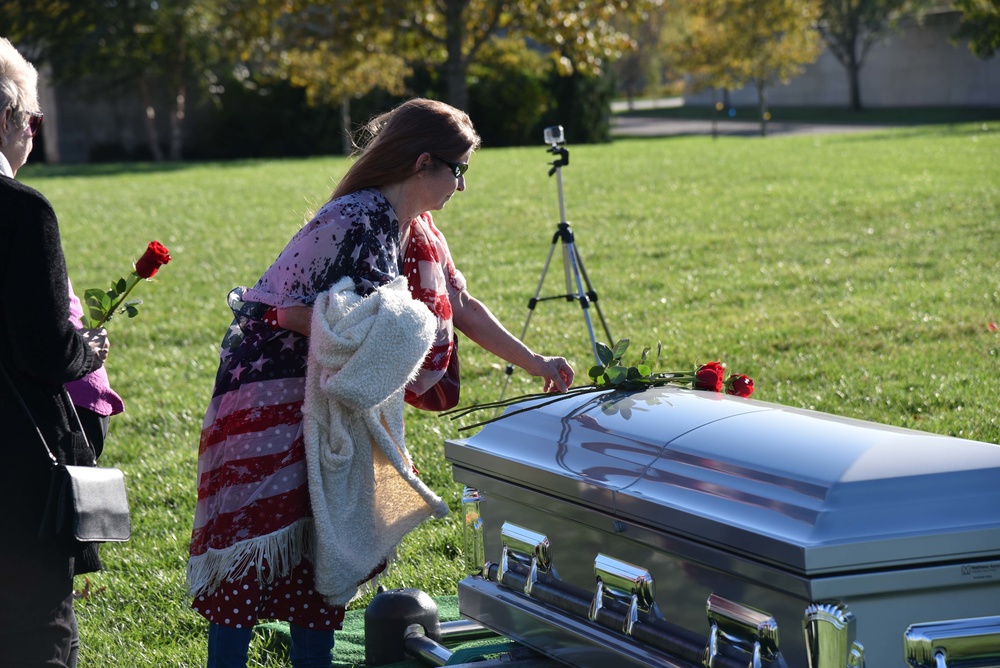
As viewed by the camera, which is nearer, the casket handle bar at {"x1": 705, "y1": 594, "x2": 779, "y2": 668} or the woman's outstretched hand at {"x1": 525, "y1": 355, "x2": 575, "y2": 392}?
the casket handle bar at {"x1": 705, "y1": 594, "x2": 779, "y2": 668}

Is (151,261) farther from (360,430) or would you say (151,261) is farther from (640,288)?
(640,288)

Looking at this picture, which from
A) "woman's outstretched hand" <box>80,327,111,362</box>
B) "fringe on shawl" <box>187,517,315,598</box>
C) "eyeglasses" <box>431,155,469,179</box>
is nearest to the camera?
"woman's outstretched hand" <box>80,327,111,362</box>

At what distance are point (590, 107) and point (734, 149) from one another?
889 centimetres

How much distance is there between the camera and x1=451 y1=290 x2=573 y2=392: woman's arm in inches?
130

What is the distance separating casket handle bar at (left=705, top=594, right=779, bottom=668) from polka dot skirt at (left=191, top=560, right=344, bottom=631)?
40.2 inches

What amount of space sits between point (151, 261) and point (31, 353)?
0.71 m

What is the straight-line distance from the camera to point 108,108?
3528 centimetres

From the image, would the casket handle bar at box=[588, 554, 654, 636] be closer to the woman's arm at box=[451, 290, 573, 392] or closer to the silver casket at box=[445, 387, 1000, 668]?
the silver casket at box=[445, 387, 1000, 668]

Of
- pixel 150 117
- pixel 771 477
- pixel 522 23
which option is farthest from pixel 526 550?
pixel 150 117

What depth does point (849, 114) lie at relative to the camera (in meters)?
43.0

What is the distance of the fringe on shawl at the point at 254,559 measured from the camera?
2.79 m

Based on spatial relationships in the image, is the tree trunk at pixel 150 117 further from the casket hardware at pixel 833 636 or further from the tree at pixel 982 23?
the casket hardware at pixel 833 636

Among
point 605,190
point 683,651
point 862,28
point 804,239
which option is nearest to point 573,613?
point 683,651

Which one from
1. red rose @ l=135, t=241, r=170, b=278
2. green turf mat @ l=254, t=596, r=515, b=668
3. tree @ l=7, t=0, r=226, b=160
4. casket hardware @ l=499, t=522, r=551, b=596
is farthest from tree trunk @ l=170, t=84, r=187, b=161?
casket hardware @ l=499, t=522, r=551, b=596
